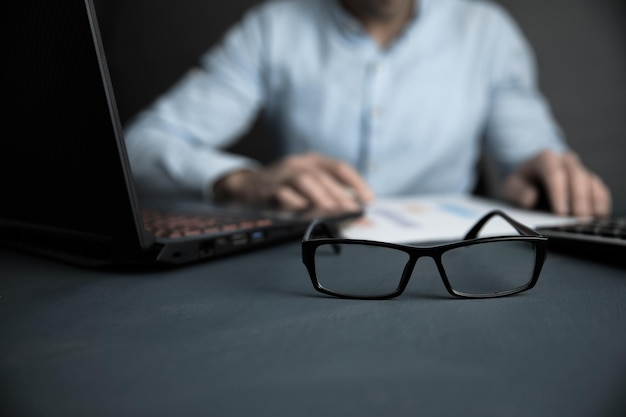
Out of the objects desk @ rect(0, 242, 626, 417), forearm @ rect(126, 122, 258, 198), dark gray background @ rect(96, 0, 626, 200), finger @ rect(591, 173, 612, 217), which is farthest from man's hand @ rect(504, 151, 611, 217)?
dark gray background @ rect(96, 0, 626, 200)

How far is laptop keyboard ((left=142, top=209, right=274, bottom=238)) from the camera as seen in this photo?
0.31 metres

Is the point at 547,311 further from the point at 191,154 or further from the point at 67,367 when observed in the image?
the point at 191,154

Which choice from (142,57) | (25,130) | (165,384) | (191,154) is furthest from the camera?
(142,57)

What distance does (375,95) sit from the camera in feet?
3.20

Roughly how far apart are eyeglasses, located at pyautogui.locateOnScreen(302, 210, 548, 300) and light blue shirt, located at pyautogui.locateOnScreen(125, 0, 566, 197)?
630mm

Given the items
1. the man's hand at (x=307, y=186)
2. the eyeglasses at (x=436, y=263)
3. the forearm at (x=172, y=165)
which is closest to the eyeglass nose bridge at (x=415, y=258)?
the eyeglasses at (x=436, y=263)

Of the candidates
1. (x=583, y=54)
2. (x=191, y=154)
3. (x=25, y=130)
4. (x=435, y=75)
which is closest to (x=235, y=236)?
(x=25, y=130)

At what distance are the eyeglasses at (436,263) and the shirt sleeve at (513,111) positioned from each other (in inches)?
25.9

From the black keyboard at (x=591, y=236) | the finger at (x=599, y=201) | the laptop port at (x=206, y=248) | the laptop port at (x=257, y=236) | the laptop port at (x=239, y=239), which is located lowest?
→ the finger at (x=599, y=201)

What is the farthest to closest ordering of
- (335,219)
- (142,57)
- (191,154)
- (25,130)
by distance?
1. (142,57)
2. (191,154)
3. (335,219)
4. (25,130)

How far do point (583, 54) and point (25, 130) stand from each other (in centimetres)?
137

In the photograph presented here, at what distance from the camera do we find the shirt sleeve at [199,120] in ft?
2.51

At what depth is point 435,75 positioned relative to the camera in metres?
1.02

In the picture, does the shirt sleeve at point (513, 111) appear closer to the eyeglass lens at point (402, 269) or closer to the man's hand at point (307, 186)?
the man's hand at point (307, 186)
